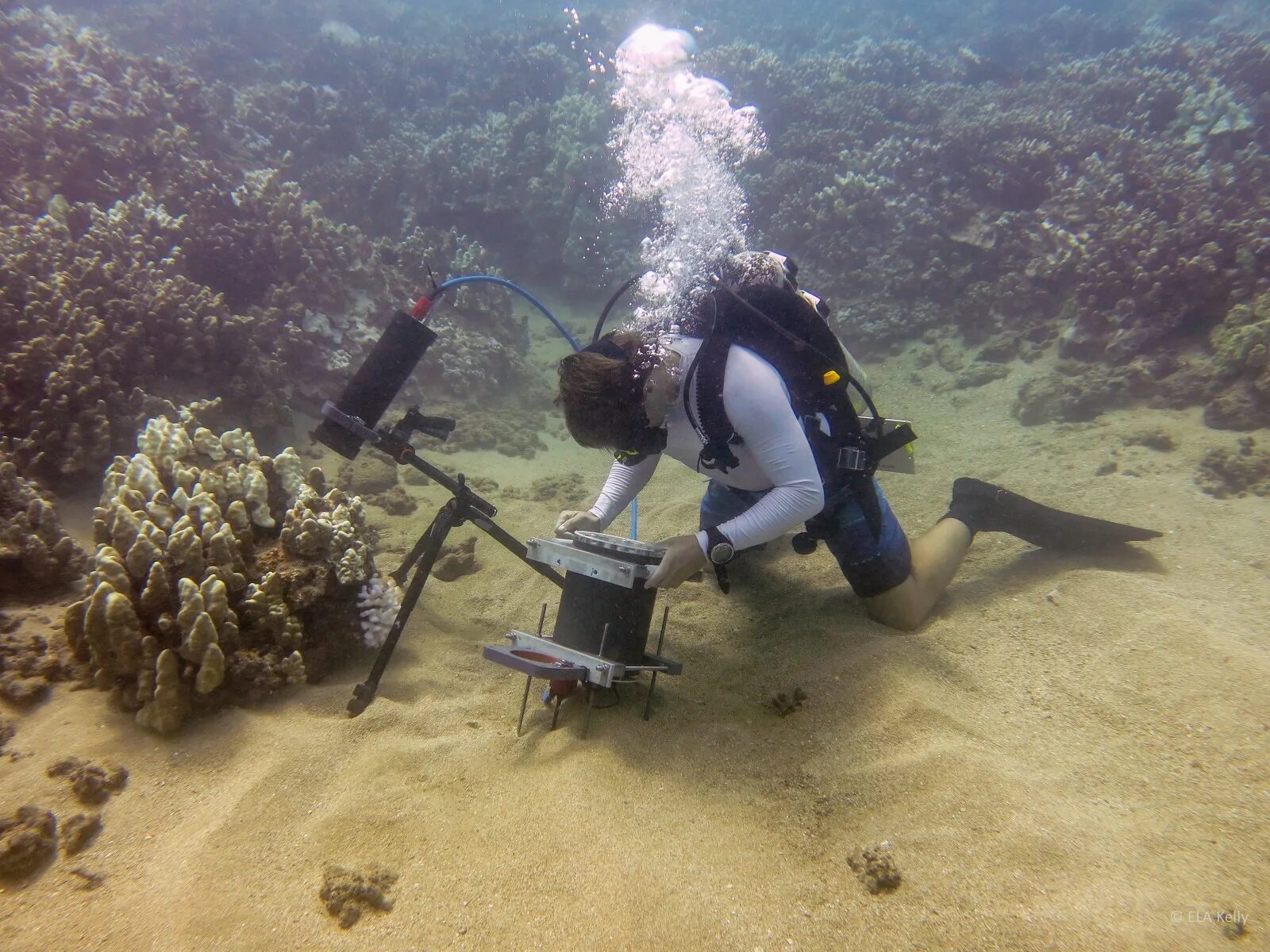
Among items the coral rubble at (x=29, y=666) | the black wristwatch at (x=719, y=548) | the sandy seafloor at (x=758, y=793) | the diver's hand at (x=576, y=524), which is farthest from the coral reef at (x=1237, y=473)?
the coral rubble at (x=29, y=666)

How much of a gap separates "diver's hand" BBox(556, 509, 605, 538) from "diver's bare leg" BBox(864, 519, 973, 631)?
1.77m

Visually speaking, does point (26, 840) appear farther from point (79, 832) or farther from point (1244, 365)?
point (1244, 365)

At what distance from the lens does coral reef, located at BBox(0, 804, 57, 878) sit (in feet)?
5.91

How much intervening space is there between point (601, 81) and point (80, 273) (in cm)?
1343

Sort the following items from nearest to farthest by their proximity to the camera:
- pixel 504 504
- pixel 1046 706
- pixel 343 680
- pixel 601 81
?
pixel 1046 706 < pixel 343 680 < pixel 504 504 < pixel 601 81

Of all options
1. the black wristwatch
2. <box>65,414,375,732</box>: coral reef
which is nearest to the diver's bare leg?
the black wristwatch

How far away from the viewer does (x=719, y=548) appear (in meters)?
2.71

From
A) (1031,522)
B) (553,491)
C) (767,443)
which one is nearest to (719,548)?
(767,443)

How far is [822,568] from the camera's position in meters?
4.51

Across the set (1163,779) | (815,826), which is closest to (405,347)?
(815,826)

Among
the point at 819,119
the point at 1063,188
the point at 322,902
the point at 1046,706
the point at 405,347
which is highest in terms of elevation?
the point at 819,119

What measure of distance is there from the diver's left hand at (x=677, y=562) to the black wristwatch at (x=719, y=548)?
0.19 ft

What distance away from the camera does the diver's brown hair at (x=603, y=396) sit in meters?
2.61

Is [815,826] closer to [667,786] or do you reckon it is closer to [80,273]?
[667,786]
